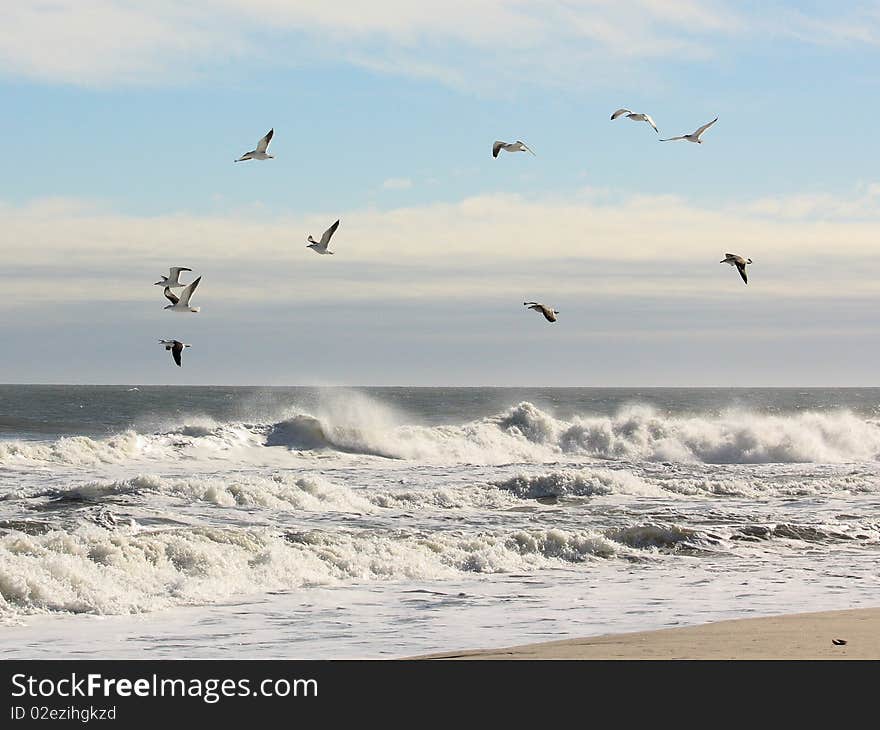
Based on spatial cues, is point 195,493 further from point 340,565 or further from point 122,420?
point 122,420

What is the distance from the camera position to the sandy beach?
35.2 feet

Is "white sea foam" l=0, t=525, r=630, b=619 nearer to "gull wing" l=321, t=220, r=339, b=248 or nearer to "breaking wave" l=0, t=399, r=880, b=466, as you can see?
"gull wing" l=321, t=220, r=339, b=248

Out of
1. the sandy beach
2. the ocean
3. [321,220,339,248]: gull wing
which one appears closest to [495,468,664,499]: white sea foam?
the ocean

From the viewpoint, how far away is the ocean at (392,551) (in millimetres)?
13211

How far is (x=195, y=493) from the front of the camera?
2416 cm

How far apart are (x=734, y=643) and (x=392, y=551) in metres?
7.89

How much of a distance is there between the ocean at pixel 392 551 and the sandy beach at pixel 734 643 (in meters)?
0.69

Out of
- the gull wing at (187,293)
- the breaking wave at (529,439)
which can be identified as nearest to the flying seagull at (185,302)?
the gull wing at (187,293)

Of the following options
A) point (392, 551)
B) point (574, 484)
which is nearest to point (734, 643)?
point (392, 551)

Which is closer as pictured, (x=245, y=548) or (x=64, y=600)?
(x=64, y=600)

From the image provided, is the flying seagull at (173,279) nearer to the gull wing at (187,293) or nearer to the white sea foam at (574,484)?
the gull wing at (187,293)

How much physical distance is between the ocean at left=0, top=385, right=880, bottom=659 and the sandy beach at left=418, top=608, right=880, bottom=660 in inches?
27.0

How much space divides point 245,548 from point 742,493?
1618 centimetres
